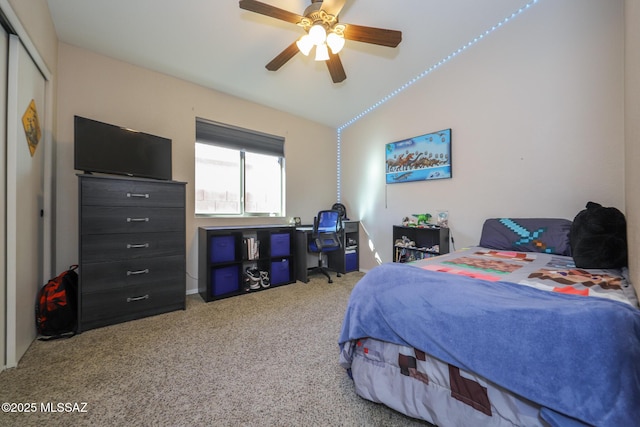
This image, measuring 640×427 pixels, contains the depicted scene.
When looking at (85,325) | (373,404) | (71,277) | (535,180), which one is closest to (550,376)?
(373,404)

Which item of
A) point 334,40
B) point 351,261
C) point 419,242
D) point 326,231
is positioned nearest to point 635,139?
point 334,40

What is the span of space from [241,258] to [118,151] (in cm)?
164

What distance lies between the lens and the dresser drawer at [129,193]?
204 centimetres

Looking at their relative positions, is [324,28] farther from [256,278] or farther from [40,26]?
[256,278]

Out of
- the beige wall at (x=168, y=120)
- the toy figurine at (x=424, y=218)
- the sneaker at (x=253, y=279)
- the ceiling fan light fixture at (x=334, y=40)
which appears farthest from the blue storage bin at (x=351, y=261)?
the ceiling fan light fixture at (x=334, y=40)

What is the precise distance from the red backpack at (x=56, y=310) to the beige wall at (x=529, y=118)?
366 cm

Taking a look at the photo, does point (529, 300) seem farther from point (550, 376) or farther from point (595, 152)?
point (595, 152)

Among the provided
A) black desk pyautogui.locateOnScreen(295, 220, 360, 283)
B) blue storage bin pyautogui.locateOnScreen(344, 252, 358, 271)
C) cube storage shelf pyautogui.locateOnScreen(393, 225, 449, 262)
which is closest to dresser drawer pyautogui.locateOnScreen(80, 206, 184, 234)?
black desk pyautogui.locateOnScreen(295, 220, 360, 283)

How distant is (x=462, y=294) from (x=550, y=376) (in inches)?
13.6

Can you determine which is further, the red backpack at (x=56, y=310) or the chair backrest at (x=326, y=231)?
the chair backrest at (x=326, y=231)

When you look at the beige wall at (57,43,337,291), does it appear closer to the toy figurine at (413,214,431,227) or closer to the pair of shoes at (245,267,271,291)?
the pair of shoes at (245,267,271,291)

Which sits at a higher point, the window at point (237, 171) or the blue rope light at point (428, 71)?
the blue rope light at point (428, 71)

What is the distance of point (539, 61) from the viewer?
2.50 metres

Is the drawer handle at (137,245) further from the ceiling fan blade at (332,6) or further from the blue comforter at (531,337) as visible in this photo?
the ceiling fan blade at (332,6)
